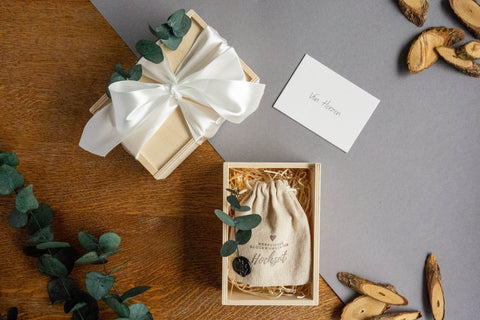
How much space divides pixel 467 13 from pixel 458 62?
0.37 ft

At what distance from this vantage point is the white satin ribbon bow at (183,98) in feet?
2.29

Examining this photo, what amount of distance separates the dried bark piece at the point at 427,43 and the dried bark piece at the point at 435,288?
1.46 ft

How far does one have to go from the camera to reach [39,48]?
85 centimetres

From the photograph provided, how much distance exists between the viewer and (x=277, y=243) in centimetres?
76

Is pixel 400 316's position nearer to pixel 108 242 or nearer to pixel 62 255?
pixel 108 242

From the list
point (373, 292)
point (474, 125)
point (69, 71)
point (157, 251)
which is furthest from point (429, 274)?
point (69, 71)

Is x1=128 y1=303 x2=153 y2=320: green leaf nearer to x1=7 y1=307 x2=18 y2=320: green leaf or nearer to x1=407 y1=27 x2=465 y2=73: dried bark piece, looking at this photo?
x1=7 y1=307 x2=18 y2=320: green leaf

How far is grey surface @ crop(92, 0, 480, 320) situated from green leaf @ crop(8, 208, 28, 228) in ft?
1.51

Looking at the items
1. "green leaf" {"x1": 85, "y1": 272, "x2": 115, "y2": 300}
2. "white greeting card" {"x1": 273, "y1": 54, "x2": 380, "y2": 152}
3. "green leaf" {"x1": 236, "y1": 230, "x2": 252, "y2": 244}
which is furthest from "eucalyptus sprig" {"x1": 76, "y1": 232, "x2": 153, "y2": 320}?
"white greeting card" {"x1": 273, "y1": 54, "x2": 380, "y2": 152}

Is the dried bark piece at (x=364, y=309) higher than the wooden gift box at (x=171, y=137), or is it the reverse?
the wooden gift box at (x=171, y=137)

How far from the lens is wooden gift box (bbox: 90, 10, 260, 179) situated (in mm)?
737

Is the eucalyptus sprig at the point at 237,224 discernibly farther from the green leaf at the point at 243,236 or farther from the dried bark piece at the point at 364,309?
the dried bark piece at the point at 364,309

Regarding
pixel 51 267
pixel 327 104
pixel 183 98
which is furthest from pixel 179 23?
pixel 51 267

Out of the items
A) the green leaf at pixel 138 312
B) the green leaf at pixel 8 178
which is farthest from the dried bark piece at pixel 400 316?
the green leaf at pixel 8 178
